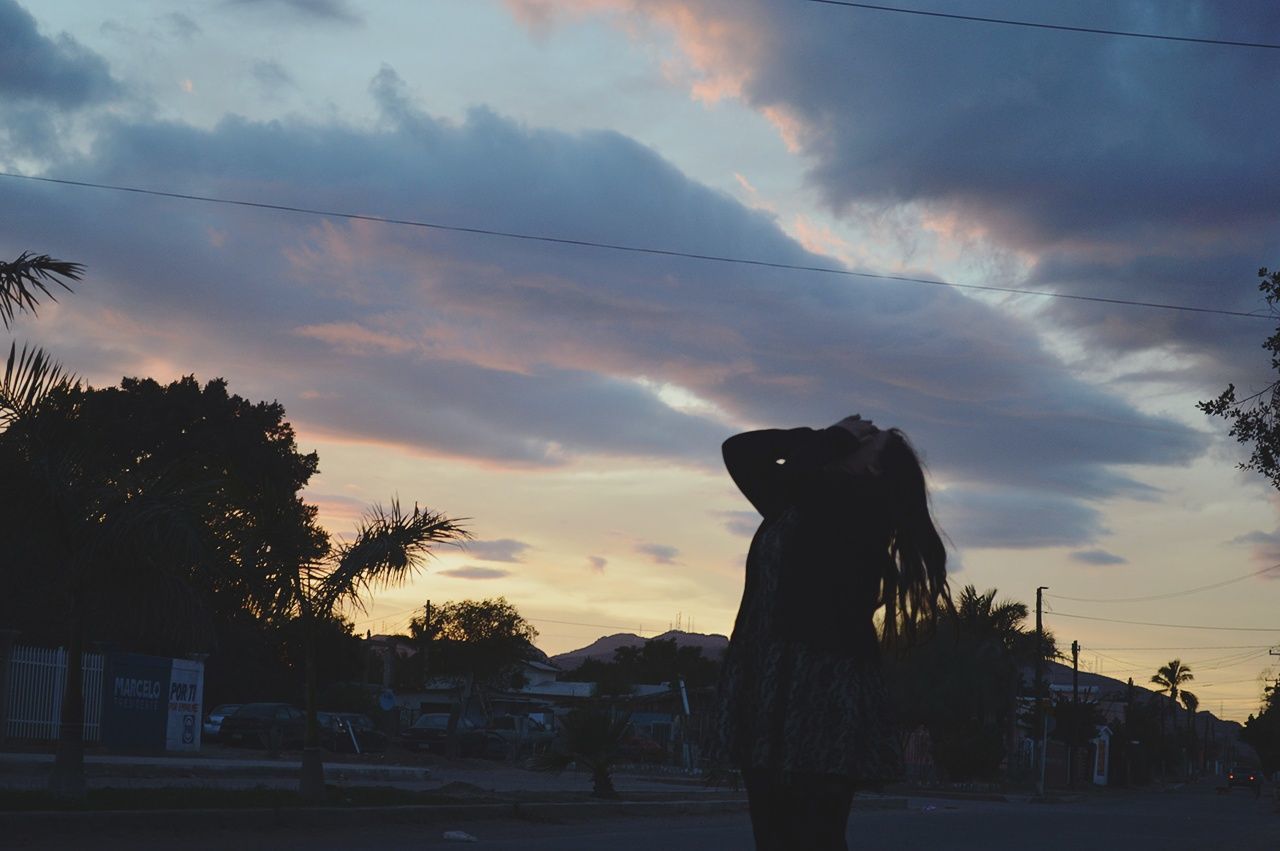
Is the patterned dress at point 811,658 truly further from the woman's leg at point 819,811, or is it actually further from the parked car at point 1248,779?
the parked car at point 1248,779

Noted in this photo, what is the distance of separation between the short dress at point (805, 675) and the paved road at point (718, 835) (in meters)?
7.79

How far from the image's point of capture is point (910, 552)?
12.6 feet

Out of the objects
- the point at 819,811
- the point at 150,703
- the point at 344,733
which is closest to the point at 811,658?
the point at 819,811

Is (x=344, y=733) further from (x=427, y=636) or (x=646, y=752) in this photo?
(x=427, y=636)

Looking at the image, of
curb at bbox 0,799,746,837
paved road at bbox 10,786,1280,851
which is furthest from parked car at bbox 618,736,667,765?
curb at bbox 0,799,746,837

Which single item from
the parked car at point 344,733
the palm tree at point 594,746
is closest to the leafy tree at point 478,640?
the parked car at point 344,733

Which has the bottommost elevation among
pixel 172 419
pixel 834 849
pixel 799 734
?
pixel 834 849

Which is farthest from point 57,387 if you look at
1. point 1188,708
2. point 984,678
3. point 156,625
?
point 1188,708

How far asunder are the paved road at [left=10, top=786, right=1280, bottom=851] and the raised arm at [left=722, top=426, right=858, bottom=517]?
25.7 feet

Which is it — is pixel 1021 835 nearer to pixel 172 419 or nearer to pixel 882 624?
pixel 882 624

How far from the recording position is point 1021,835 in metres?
18.9

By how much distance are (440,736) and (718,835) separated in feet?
89.7

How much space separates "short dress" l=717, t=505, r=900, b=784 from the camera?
354 cm

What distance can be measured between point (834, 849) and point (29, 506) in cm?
1081
